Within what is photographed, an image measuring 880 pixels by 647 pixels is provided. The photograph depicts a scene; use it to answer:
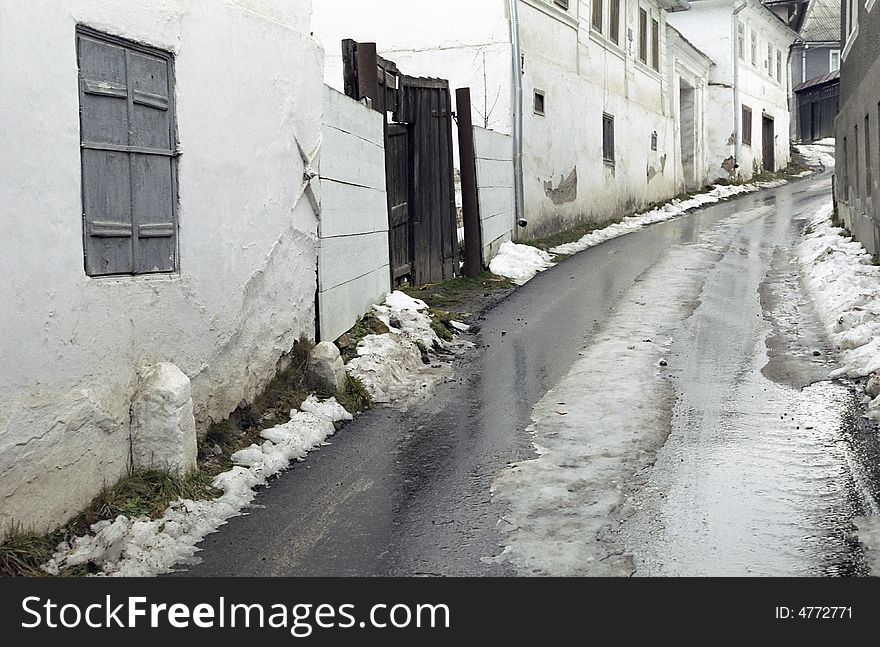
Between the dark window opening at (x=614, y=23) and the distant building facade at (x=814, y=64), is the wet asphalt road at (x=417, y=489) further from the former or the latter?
the distant building facade at (x=814, y=64)

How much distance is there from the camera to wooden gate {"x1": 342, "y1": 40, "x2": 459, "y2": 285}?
10219mm

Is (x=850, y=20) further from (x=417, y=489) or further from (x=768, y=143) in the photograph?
(x=768, y=143)

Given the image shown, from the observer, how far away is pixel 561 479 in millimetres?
5684

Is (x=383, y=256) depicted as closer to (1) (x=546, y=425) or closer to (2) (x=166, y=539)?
(1) (x=546, y=425)

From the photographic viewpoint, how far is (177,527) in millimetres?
5055

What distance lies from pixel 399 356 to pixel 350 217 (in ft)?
4.32

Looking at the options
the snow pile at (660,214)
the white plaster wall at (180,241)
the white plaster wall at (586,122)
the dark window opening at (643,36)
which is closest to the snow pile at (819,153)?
the snow pile at (660,214)

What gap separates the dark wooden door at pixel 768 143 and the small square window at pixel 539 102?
22.0 m

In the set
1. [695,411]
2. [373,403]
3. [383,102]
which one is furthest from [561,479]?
[383,102]

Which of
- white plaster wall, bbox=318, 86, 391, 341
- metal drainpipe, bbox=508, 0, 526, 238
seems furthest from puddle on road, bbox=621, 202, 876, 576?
metal drainpipe, bbox=508, 0, 526, 238

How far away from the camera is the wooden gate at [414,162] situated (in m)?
10.2

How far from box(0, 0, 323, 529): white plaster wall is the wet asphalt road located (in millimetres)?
802

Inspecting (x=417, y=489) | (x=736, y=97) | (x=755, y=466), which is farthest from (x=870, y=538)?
(x=736, y=97)

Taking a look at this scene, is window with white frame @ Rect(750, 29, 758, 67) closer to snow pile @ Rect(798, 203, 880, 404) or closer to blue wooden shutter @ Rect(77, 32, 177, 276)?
snow pile @ Rect(798, 203, 880, 404)
